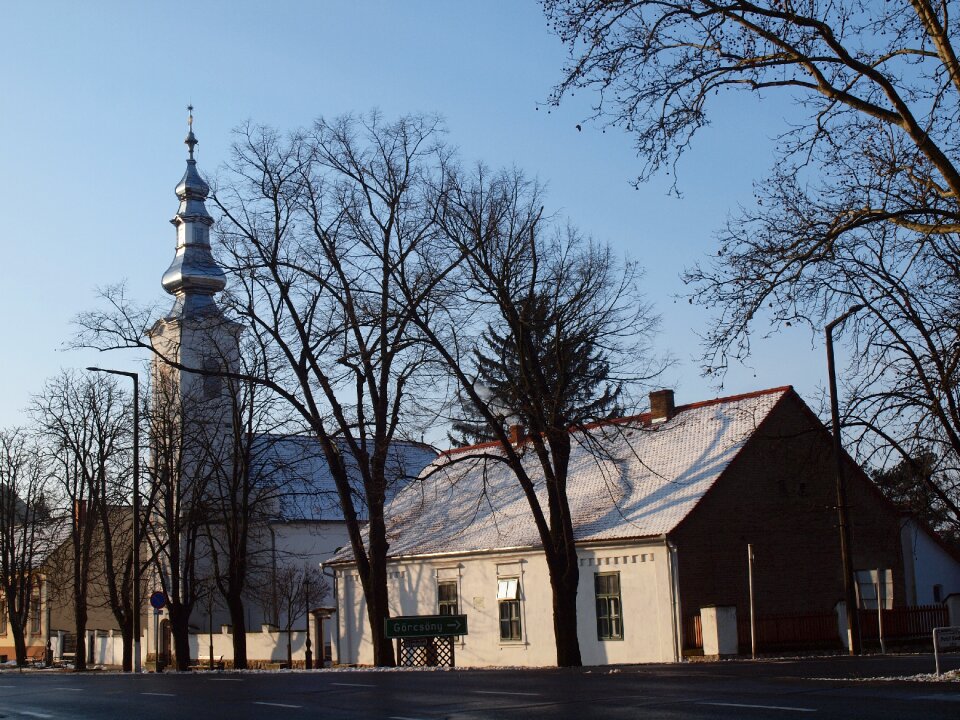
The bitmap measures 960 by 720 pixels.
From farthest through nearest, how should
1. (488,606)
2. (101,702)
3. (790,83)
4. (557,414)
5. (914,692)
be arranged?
(488,606) → (557,414) → (101,702) → (790,83) → (914,692)

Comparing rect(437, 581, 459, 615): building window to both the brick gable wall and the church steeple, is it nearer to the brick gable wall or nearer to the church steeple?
the brick gable wall

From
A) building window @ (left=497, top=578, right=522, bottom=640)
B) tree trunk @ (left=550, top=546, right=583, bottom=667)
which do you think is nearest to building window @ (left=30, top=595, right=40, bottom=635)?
building window @ (left=497, top=578, right=522, bottom=640)

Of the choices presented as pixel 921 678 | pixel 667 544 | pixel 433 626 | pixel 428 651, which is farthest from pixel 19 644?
pixel 921 678

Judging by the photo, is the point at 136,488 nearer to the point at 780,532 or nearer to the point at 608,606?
the point at 608,606

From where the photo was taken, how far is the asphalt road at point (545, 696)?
13.3 metres

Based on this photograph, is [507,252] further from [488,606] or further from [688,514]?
[488,606]

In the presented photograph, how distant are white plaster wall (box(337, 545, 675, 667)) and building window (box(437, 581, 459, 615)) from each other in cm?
23

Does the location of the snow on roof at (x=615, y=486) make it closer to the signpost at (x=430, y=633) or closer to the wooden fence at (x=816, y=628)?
the wooden fence at (x=816, y=628)

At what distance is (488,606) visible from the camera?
3766cm

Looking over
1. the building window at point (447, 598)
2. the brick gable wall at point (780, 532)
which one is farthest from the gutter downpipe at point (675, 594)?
the building window at point (447, 598)

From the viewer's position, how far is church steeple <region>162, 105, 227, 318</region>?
6053 centimetres

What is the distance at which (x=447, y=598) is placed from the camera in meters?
39.4

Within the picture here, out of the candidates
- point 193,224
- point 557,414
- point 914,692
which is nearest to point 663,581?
point 557,414

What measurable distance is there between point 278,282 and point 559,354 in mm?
8727
